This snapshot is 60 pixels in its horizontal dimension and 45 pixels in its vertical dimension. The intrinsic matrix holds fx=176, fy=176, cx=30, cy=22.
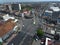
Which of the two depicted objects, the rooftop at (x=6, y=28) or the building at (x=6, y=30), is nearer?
the building at (x=6, y=30)

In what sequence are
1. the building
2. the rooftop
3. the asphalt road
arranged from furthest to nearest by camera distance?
the rooftop < the building < the asphalt road

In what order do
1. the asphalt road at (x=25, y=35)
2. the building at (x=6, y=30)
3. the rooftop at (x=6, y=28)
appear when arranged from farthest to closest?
the rooftop at (x=6, y=28), the building at (x=6, y=30), the asphalt road at (x=25, y=35)

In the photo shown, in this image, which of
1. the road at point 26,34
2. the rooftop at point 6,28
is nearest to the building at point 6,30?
the rooftop at point 6,28

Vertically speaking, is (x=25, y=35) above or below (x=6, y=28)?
below

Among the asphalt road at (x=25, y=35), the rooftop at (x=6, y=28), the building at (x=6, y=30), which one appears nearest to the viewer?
the asphalt road at (x=25, y=35)

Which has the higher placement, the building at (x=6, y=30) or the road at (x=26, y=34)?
the building at (x=6, y=30)

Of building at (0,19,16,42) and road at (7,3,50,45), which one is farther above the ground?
building at (0,19,16,42)

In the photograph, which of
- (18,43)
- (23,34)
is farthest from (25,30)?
(18,43)

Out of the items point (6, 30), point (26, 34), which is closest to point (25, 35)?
point (26, 34)

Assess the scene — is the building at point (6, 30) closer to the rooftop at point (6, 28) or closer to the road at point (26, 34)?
the rooftop at point (6, 28)

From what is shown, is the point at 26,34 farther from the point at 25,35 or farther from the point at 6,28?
the point at 6,28

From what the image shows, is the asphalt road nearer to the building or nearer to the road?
the road

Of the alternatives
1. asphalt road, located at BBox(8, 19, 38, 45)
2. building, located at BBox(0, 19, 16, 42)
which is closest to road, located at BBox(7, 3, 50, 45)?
asphalt road, located at BBox(8, 19, 38, 45)
